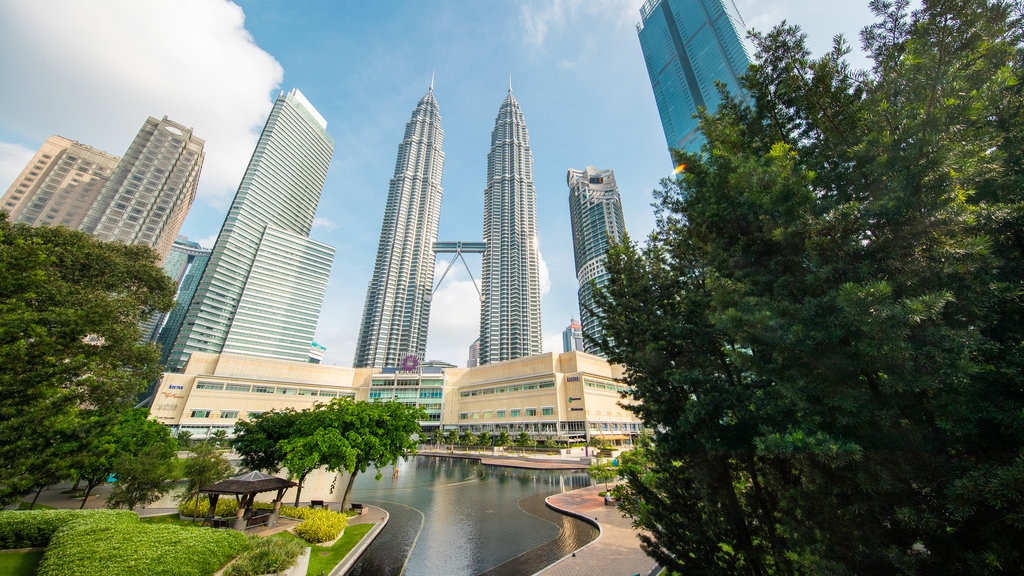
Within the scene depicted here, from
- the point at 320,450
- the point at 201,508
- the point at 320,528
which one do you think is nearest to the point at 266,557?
the point at 320,528

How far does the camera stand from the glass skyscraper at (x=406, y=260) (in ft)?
440

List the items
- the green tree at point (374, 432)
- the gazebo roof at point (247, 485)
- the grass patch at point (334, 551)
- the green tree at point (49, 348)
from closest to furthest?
the green tree at point (49, 348), the grass patch at point (334, 551), the gazebo roof at point (247, 485), the green tree at point (374, 432)

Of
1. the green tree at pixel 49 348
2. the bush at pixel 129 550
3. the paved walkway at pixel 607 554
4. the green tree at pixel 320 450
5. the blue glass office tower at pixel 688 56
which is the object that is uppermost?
the blue glass office tower at pixel 688 56

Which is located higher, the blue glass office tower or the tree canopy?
the blue glass office tower

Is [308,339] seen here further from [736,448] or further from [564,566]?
[736,448]

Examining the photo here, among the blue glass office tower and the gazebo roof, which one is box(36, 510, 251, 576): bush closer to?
the gazebo roof

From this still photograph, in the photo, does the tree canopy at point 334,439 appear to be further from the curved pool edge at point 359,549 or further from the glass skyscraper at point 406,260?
the glass skyscraper at point 406,260

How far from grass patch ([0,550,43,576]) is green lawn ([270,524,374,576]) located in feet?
17.5

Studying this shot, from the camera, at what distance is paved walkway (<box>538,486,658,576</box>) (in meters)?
12.3

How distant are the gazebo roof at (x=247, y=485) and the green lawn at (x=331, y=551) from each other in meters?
3.53

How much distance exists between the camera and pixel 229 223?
110312 mm

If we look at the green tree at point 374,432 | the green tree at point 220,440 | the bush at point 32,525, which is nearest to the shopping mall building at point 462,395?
the green tree at point 220,440

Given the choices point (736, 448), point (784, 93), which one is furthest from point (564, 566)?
point (784, 93)

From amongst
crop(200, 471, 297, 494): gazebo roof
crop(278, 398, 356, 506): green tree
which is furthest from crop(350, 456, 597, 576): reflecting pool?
crop(200, 471, 297, 494): gazebo roof
